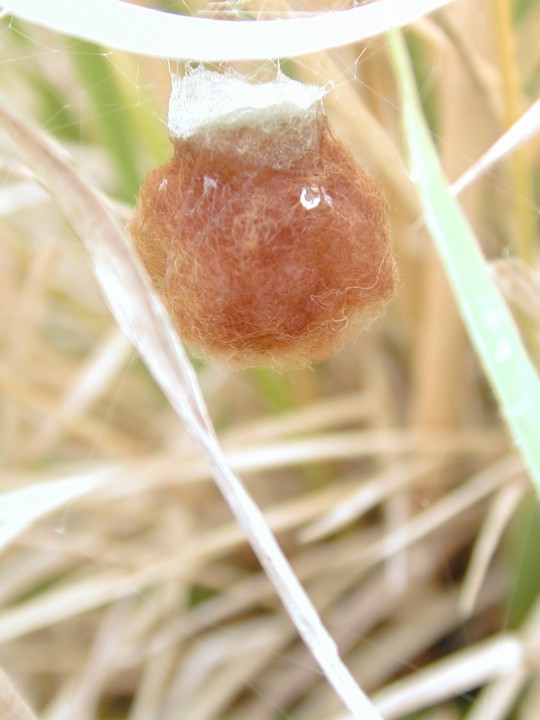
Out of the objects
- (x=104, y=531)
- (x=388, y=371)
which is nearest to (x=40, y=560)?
(x=104, y=531)

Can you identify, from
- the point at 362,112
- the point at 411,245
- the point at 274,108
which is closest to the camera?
the point at 274,108

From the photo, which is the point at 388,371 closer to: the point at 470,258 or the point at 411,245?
the point at 411,245

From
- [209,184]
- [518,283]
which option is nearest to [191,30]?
[209,184]

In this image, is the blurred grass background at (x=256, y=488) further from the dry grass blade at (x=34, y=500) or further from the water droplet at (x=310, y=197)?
the water droplet at (x=310, y=197)

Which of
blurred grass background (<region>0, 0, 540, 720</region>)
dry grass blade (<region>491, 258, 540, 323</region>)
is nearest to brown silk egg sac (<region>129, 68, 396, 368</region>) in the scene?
dry grass blade (<region>491, 258, 540, 323</region>)

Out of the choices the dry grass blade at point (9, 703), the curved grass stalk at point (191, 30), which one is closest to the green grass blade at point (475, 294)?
the curved grass stalk at point (191, 30)
